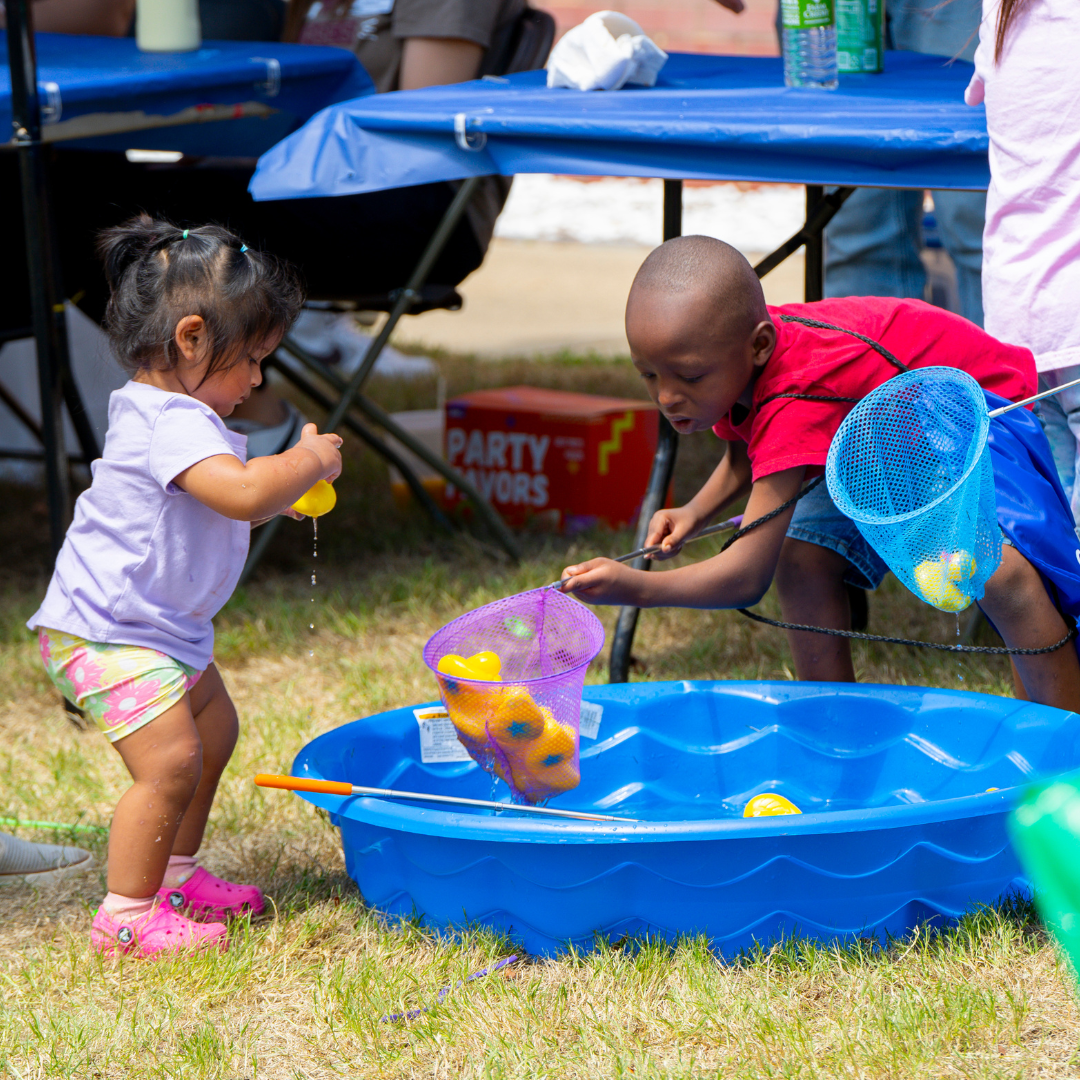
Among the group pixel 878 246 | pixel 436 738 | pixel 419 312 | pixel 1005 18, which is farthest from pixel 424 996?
pixel 419 312

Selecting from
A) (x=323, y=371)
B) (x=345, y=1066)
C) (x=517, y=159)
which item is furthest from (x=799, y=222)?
(x=345, y=1066)

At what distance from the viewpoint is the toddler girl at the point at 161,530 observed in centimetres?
191

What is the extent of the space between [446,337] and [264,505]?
571 centimetres

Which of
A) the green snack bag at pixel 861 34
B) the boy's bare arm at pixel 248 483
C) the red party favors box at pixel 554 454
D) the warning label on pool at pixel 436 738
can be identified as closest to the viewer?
the boy's bare arm at pixel 248 483

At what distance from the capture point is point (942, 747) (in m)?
2.17

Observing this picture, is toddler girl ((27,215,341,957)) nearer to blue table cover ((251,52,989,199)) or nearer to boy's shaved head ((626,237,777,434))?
boy's shaved head ((626,237,777,434))

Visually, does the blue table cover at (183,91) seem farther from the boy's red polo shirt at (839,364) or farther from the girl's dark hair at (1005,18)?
the girl's dark hair at (1005,18)

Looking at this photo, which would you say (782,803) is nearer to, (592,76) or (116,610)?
(116,610)

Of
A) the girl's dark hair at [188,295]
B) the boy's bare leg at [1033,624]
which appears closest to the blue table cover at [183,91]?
the girl's dark hair at [188,295]

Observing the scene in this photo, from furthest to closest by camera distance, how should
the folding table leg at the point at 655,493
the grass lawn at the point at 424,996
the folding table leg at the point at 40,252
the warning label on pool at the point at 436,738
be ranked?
1. the folding table leg at the point at 655,493
2. the folding table leg at the point at 40,252
3. the warning label on pool at the point at 436,738
4. the grass lawn at the point at 424,996

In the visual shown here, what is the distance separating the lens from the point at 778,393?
205 cm

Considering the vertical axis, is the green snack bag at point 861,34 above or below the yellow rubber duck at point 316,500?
above

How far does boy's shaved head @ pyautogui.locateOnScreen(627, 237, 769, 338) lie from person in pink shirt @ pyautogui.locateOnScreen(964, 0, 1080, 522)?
44 cm

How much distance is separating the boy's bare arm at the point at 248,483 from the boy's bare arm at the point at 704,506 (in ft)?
Result: 2.00
